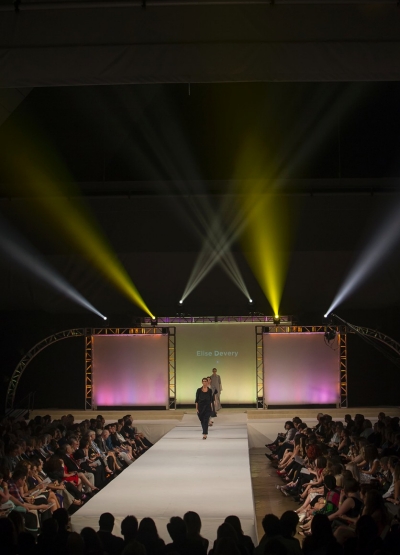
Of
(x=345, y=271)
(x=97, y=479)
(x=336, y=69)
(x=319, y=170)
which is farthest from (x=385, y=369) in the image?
(x=336, y=69)

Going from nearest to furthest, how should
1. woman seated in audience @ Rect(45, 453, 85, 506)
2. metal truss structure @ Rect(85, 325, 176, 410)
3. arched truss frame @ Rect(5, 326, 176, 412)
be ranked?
1. woman seated in audience @ Rect(45, 453, 85, 506)
2. arched truss frame @ Rect(5, 326, 176, 412)
3. metal truss structure @ Rect(85, 325, 176, 410)

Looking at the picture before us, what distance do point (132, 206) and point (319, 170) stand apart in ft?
12.2

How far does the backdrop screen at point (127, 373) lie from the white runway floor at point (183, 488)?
5052mm

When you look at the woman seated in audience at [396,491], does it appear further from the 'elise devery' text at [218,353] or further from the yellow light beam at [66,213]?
the 'elise devery' text at [218,353]

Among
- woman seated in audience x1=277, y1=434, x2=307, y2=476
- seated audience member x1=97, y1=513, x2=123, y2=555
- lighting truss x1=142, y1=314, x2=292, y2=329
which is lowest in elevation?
woman seated in audience x1=277, y1=434, x2=307, y2=476

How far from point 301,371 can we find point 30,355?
6237mm

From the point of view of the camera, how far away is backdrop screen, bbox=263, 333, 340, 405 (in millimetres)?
16250

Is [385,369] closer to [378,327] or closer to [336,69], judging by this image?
[378,327]

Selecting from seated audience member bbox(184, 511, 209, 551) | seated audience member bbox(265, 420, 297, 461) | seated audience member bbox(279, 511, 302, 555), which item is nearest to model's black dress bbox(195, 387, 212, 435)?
seated audience member bbox(265, 420, 297, 461)

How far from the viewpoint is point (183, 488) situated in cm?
726

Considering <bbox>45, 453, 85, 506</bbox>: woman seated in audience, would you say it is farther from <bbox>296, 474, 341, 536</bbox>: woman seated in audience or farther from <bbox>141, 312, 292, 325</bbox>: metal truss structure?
<bbox>141, 312, 292, 325</bbox>: metal truss structure

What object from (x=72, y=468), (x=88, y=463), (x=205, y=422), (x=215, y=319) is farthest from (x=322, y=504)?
(x=215, y=319)

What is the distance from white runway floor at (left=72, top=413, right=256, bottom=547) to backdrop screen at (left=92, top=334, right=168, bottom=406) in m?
5.05

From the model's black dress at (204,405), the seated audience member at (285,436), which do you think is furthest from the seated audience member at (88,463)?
the seated audience member at (285,436)
